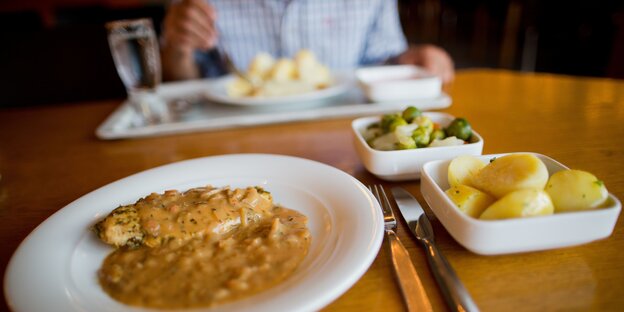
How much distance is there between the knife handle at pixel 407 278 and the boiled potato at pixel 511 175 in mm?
215

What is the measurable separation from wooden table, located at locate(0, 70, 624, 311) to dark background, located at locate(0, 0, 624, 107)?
3.64 feet

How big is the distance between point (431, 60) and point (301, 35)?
996mm

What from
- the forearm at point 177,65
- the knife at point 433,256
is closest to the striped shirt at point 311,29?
the forearm at point 177,65

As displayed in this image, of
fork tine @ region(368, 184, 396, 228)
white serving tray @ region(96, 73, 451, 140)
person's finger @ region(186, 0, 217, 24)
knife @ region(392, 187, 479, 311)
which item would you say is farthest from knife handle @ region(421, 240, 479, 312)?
person's finger @ region(186, 0, 217, 24)

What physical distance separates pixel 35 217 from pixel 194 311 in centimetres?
69

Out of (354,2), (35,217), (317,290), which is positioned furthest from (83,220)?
(354,2)

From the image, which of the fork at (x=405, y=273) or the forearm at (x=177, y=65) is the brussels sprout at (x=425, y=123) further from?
the forearm at (x=177, y=65)

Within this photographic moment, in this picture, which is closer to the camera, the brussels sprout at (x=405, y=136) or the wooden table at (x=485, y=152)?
the wooden table at (x=485, y=152)

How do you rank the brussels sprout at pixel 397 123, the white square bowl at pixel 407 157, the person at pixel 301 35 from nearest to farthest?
the white square bowl at pixel 407 157
the brussels sprout at pixel 397 123
the person at pixel 301 35

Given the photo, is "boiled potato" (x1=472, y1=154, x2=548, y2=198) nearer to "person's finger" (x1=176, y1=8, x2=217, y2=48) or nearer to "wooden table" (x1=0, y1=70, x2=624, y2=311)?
"wooden table" (x1=0, y1=70, x2=624, y2=311)

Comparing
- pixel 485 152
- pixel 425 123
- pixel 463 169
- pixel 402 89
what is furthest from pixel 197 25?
pixel 463 169

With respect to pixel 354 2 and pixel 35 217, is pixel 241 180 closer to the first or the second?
pixel 35 217

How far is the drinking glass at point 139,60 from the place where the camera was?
5.42 ft

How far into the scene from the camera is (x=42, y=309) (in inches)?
23.7
